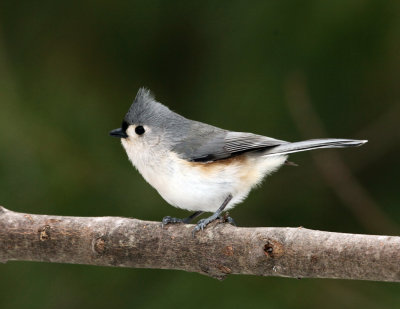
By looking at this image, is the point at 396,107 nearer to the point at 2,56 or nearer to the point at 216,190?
the point at 216,190

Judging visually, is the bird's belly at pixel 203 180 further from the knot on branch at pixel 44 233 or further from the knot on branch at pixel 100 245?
the knot on branch at pixel 44 233

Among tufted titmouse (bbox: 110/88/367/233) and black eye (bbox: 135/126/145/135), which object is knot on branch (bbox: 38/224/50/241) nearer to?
tufted titmouse (bbox: 110/88/367/233)

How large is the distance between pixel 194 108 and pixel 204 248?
4.24 ft

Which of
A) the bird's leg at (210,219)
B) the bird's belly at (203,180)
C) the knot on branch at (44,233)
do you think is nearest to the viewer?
the bird's leg at (210,219)

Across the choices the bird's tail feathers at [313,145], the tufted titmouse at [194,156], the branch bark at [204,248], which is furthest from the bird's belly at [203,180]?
the branch bark at [204,248]

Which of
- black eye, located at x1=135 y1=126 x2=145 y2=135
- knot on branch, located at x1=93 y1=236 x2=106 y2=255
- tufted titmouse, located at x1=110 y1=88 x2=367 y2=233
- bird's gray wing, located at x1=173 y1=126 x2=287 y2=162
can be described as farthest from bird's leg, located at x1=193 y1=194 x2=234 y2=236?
black eye, located at x1=135 y1=126 x2=145 y2=135

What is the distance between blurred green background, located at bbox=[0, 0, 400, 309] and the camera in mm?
2945

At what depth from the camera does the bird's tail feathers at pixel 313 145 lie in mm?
2229

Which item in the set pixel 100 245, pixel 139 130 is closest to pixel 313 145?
pixel 139 130

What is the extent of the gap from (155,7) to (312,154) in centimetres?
117

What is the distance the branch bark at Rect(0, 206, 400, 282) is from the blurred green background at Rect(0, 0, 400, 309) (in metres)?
0.65

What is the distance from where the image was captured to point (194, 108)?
3.26 meters

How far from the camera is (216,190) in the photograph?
2500mm

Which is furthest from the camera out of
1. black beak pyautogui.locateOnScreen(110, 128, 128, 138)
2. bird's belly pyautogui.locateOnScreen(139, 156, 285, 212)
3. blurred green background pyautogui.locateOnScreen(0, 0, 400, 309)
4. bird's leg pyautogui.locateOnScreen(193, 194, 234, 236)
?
blurred green background pyautogui.locateOnScreen(0, 0, 400, 309)
